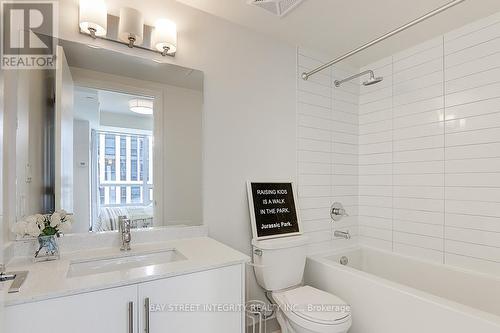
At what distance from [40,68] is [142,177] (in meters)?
0.77

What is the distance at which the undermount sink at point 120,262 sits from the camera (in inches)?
52.7


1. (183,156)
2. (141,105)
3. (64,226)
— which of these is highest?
(141,105)

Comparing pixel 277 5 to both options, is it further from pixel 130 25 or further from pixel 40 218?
pixel 40 218

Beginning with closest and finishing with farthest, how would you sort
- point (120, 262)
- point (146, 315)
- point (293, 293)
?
point (146, 315), point (120, 262), point (293, 293)

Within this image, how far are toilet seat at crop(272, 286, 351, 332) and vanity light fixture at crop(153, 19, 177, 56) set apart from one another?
1.78m

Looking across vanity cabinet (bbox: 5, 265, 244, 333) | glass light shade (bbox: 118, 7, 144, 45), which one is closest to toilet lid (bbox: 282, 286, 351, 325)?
vanity cabinet (bbox: 5, 265, 244, 333)

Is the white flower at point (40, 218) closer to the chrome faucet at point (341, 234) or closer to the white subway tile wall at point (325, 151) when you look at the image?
the white subway tile wall at point (325, 151)

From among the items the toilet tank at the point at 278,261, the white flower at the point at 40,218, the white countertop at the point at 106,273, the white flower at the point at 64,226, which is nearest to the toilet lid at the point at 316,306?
the toilet tank at the point at 278,261

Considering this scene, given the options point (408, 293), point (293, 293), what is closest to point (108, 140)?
point (293, 293)

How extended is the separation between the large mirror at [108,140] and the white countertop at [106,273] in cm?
18

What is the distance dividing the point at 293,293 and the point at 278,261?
23 centimetres

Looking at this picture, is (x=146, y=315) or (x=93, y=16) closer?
(x=146, y=315)

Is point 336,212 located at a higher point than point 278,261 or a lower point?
higher

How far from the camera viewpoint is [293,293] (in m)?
1.82
